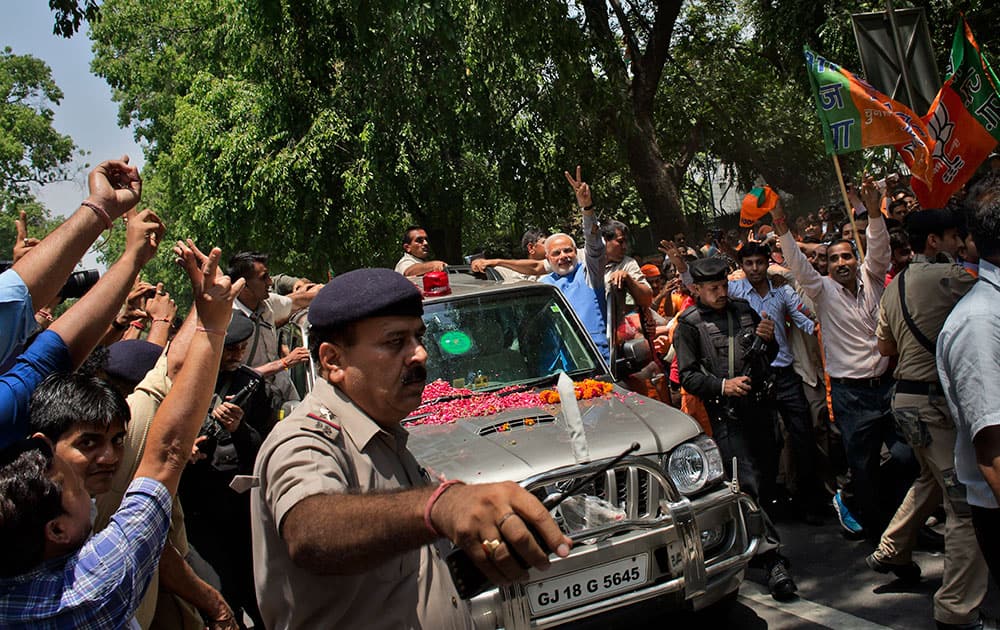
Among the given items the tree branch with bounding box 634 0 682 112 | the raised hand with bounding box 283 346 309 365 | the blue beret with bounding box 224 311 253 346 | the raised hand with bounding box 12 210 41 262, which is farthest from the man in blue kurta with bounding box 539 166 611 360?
the tree branch with bounding box 634 0 682 112

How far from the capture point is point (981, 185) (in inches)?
142

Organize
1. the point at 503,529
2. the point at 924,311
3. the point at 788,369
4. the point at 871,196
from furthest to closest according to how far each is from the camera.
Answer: the point at 788,369, the point at 871,196, the point at 924,311, the point at 503,529

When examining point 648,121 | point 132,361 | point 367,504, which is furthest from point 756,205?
point 367,504

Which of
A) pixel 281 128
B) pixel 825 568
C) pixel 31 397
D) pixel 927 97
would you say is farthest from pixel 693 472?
pixel 281 128

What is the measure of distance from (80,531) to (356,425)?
69 centimetres

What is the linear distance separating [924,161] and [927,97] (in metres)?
1.78

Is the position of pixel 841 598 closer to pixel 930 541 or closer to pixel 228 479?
pixel 930 541

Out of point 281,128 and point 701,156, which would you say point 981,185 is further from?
point 701,156

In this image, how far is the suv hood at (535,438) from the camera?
449 centimetres

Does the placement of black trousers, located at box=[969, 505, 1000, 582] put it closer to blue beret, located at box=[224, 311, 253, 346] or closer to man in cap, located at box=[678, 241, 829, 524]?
man in cap, located at box=[678, 241, 829, 524]

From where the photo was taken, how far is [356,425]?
2.28 metres

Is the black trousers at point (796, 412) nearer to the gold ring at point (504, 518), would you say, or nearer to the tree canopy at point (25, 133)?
the gold ring at point (504, 518)

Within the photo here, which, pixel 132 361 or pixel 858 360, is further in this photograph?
pixel 858 360

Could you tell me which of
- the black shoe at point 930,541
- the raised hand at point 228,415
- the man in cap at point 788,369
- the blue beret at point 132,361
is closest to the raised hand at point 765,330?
the man in cap at point 788,369
